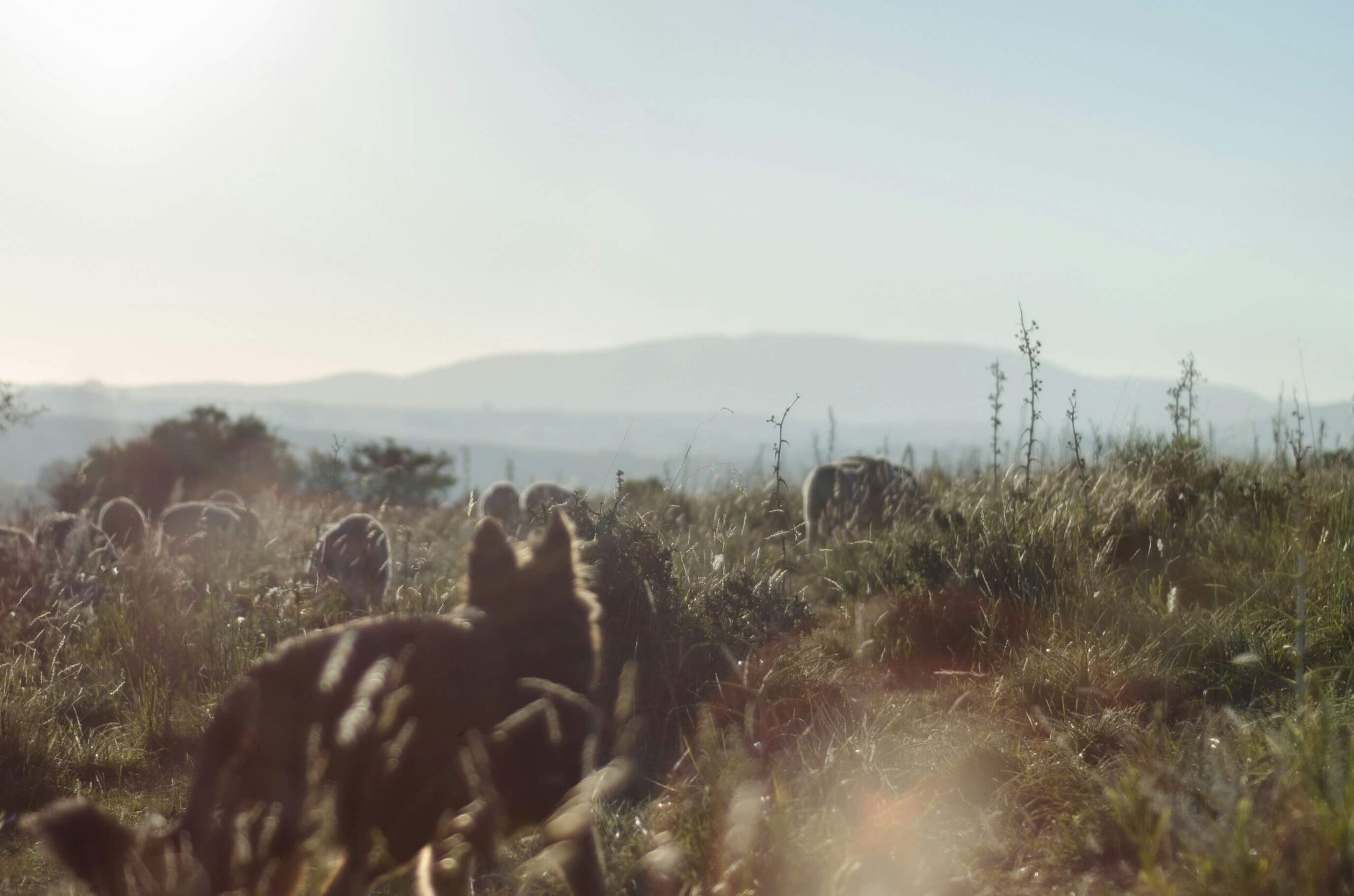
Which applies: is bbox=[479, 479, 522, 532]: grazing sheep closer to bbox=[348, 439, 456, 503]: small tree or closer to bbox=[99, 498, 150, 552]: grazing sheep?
bbox=[99, 498, 150, 552]: grazing sheep

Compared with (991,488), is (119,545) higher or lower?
lower

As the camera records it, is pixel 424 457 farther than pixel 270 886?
Yes

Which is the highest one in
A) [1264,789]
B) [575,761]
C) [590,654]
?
[590,654]

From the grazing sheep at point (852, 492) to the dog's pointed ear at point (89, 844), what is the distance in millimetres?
8370

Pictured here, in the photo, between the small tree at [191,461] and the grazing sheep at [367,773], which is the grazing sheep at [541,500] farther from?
the small tree at [191,461]

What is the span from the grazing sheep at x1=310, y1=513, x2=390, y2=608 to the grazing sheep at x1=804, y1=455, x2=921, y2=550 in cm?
401

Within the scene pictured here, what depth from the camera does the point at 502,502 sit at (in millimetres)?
18531

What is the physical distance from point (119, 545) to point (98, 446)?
1926cm

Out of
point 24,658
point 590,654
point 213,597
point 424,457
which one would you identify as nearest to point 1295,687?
point 590,654

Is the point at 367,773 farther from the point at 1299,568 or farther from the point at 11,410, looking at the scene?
the point at 11,410

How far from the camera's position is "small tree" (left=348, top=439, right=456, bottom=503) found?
29016 mm

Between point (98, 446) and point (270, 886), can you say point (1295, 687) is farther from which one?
point (98, 446)

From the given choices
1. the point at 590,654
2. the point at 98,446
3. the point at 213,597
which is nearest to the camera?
the point at 590,654

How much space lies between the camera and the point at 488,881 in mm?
4812
